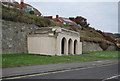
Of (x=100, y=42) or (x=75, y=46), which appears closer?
(x=75, y=46)

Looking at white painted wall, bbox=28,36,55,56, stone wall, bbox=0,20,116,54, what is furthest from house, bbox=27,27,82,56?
stone wall, bbox=0,20,116,54

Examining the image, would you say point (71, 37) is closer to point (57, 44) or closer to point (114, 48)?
point (57, 44)

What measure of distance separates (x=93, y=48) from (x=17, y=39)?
2713cm

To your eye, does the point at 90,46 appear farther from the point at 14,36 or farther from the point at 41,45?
the point at 14,36

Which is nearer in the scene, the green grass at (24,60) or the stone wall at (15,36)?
the green grass at (24,60)

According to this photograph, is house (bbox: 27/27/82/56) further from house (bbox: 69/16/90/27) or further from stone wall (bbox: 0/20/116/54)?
house (bbox: 69/16/90/27)

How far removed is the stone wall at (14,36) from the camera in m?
22.7

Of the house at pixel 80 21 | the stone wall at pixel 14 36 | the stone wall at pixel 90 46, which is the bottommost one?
the stone wall at pixel 90 46

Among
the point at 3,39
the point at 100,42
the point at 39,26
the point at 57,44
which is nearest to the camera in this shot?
the point at 3,39

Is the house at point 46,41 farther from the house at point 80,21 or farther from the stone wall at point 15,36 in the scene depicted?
the house at point 80,21

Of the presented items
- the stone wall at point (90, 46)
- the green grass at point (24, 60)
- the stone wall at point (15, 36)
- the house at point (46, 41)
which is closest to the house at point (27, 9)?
the stone wall at point (90, 46)

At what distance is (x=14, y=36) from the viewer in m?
24.3

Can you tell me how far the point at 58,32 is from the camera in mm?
26078

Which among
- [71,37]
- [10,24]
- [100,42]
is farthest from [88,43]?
[10,24]
